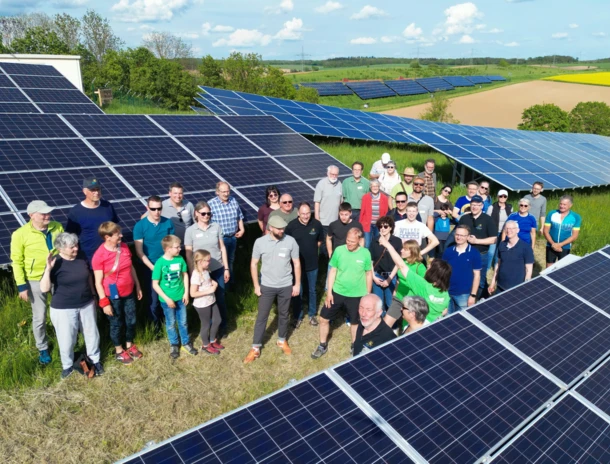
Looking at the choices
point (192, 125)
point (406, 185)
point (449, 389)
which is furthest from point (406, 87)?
point (449, 389)

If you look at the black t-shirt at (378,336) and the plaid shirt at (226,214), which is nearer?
the black t-shirt at (378,336)

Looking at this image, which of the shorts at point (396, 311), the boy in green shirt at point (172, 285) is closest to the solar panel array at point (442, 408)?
the shorts at point (396, 311)

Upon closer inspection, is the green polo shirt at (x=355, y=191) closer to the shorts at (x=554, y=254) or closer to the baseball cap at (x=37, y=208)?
the shorts at (x=554, y=254)

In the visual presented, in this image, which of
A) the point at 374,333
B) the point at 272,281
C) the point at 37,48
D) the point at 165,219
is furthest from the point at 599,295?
the point at 37,48

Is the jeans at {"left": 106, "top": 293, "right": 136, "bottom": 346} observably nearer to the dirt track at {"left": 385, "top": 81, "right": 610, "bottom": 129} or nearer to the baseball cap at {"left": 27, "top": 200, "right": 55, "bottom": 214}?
the baseball cap at {"left": 27, "top": 200, "right": 55, "bottom": 214}

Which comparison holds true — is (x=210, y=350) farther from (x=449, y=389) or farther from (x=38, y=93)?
(x=38, y=93)

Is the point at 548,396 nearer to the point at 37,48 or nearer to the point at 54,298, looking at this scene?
the point at 54,298

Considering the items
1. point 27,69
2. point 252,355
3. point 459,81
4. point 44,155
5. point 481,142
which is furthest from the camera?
point 459,81
